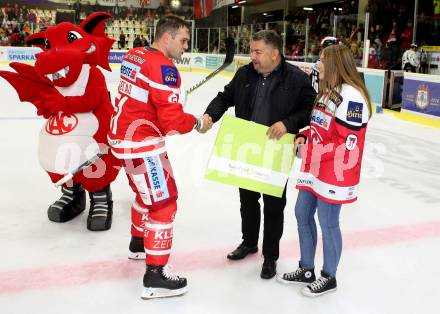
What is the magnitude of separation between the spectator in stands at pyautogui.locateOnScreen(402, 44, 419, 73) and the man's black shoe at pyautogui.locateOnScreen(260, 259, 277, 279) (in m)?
8.50

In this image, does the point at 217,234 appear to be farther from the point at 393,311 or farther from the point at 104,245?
the point at 393,311

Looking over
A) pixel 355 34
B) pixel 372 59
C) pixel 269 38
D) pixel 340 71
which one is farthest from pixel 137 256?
pixel 355 34

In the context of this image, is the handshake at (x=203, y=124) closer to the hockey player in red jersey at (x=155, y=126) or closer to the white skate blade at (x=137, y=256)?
the hockey player in red jersey at (x=155, y=126)

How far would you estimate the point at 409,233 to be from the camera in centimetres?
329

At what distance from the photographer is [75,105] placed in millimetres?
3090

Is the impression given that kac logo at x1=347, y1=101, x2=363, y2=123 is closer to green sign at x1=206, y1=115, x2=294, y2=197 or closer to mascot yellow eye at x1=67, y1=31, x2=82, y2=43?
green sign at x1=206, y1=115, x2=294, y2=197

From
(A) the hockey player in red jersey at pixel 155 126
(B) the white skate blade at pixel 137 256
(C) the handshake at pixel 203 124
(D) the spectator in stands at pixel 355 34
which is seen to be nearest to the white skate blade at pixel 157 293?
(A) the hockey player in red jersey at pixel 155 126

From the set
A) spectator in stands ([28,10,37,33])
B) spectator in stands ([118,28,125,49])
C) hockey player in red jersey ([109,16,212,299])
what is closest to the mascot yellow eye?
hockey player in red jersey ([109,16,212,299])

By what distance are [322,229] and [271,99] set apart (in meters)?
0.65


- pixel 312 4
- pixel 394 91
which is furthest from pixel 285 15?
pixel 394 91

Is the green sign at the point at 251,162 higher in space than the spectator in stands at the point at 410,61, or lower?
lower

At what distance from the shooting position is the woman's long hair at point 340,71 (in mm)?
2111

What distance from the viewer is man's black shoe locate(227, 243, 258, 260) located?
9.12 ft

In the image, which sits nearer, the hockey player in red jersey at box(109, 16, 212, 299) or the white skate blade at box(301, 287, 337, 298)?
the hockey player in red jersey at box(109, 16, 212, 299)
